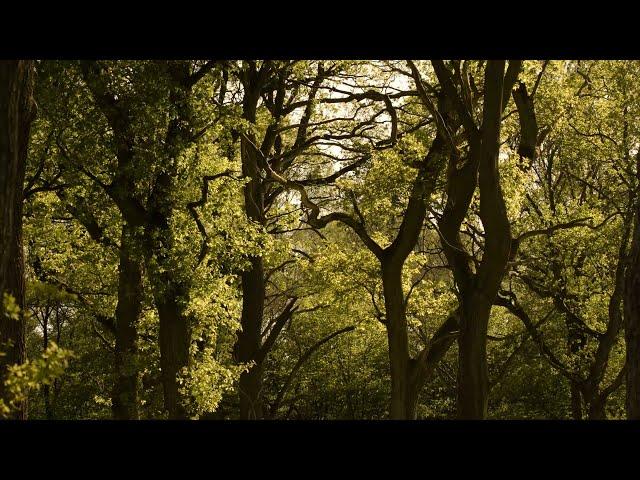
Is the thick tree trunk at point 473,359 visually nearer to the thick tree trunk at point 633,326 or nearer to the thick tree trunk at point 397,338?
the thick tree trunk at point 397,338

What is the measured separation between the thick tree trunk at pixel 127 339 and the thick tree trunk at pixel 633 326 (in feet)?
31.5

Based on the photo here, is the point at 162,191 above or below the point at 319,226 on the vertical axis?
below

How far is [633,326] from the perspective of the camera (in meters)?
6.73

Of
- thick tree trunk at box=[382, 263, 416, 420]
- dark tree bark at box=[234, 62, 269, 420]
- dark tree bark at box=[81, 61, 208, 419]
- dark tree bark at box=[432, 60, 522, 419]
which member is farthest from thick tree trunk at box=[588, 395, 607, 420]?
dark tree bark at box=[81, 61, 208, 419]

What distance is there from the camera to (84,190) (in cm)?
1477

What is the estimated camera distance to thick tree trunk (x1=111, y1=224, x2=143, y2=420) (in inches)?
601

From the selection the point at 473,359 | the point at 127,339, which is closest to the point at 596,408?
the point at 473,359

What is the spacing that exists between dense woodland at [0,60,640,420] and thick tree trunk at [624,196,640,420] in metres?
0.02

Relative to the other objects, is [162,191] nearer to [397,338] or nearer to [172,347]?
[172,347]

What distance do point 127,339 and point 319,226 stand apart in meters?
4.26

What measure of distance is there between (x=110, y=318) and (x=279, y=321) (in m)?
4.68

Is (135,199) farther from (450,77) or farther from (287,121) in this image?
(287,121)

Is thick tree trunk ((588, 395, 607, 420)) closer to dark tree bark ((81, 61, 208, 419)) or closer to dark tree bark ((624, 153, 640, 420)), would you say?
dark tree bark ((81, 61, 208, 419))
